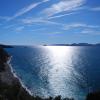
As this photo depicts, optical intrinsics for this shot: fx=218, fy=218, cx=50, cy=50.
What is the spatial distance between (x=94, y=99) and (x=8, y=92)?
48.0 ft

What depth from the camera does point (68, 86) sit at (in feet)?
223

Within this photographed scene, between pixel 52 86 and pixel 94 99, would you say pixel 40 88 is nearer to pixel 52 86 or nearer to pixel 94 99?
pixel 52 86

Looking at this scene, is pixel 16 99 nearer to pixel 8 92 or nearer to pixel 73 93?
pixel 8 92

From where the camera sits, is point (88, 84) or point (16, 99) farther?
point (88, 84)

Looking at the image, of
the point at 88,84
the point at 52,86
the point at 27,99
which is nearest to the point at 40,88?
the point at 52,86

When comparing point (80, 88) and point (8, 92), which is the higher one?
point (8, 92)

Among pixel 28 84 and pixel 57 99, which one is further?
pixel 28 84

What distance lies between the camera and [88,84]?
2788 inches

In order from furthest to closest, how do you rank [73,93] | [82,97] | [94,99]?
[73,93] → [82,97] → [94,99]

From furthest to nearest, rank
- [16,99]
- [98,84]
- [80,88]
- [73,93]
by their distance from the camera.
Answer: [98,84] → [80,88] → [73,93] → [16,99]

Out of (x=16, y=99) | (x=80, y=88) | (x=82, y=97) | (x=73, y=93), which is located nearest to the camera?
(x=16, y=99)

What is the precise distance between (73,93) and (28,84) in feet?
58.3

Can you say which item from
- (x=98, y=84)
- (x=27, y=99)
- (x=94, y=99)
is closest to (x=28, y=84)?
(x=98, y=84)

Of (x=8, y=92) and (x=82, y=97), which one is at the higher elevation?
(x=8, y=92)
